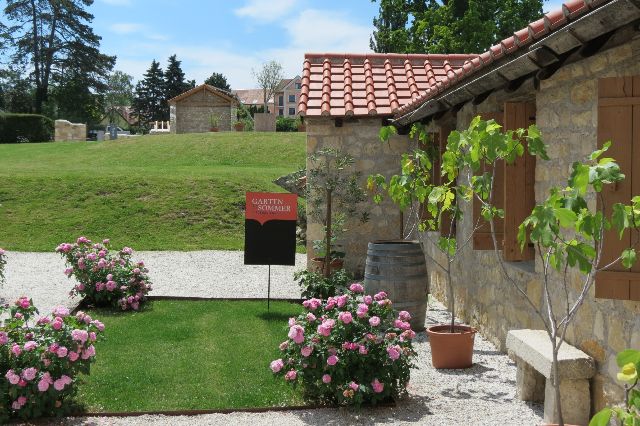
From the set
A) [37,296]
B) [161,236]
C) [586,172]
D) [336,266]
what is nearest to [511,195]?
[586,172]

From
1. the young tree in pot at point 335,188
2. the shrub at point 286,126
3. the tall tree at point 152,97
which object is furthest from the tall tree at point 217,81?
the young tree in pot at point 335,188

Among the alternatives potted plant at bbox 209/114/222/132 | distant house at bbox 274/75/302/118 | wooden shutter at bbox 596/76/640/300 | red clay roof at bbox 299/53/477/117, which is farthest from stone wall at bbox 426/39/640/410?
distant house at bbox 274/75/302/118

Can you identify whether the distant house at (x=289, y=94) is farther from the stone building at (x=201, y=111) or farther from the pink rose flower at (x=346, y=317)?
the pink rose flower at (x=346, y=317)

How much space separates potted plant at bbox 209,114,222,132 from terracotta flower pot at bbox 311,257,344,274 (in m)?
29.6

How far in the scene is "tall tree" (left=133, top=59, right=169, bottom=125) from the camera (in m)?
65.8

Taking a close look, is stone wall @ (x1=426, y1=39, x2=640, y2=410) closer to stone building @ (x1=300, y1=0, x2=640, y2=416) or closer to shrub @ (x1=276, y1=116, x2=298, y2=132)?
stone building @ (x1=300, y1=0, x2=640, y2=416)

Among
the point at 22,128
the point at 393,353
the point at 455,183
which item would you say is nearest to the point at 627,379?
the point at 393,353

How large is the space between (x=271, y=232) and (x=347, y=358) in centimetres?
394

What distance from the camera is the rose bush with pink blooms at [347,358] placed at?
4922 mm

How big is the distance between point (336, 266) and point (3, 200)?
11.7 meters

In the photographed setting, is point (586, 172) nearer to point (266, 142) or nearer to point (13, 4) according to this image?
point (266, 142)

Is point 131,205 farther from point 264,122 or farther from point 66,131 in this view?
point 66,131

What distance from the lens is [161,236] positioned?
52.7 feet

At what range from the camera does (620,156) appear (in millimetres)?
3961
